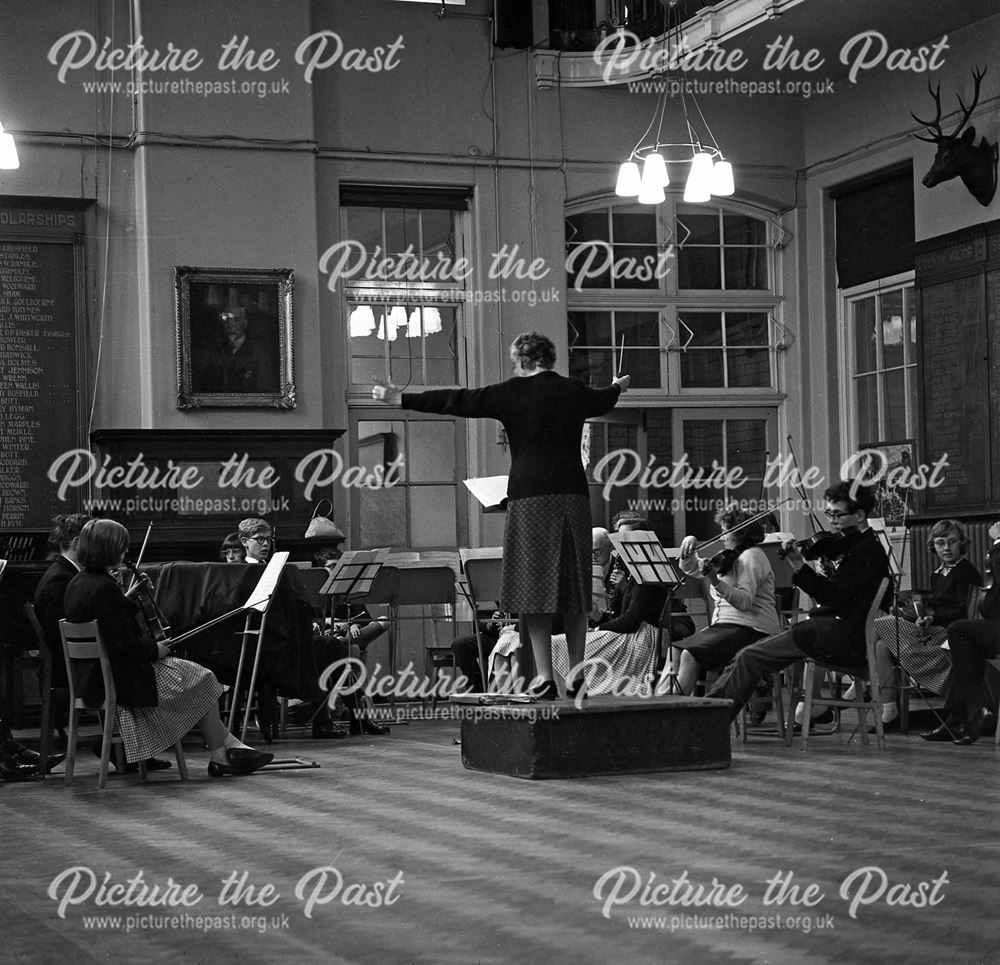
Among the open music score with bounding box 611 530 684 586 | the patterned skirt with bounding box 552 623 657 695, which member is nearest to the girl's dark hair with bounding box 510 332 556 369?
the open music score with bounding box 611 530 684 586

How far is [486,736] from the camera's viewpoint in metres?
7.01

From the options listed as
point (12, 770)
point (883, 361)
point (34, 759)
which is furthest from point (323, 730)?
point (883, 361)

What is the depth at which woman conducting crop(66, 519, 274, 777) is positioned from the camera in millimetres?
6766

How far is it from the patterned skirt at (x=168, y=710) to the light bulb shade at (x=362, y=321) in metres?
5.60

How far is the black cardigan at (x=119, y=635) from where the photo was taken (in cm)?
675

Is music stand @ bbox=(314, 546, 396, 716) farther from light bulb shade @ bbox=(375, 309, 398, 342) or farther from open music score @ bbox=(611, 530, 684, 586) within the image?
light bulb shade @ bbox=(375, 309, 398, 342)

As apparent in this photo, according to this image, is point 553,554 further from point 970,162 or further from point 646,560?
point 970,162

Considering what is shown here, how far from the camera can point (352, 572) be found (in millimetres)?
9078

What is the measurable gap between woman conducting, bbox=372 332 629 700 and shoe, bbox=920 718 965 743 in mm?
2373

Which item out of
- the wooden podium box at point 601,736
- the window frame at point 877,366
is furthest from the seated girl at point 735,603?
the window frame at point 877,366

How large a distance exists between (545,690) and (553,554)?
0.59 metres

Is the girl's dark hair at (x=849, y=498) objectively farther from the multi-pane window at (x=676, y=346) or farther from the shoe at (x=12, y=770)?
the multi-pane window at (x=676, y=346)

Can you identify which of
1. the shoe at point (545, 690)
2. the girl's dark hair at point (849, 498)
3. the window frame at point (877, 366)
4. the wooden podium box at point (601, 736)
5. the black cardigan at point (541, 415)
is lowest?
the wooden podium box at point (601, 736)

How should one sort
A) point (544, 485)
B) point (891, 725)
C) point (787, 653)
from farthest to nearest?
point (891, 725) < point (787, 653) < point (544, 485)
